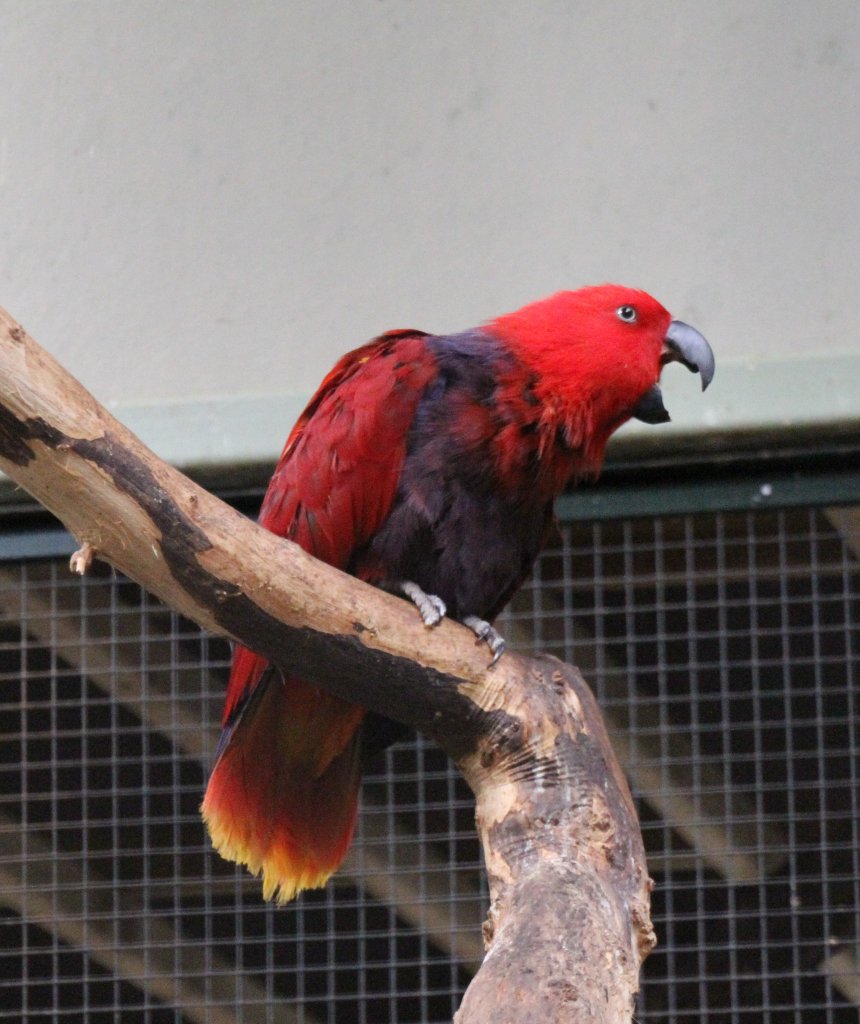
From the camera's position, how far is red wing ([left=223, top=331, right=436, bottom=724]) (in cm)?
221

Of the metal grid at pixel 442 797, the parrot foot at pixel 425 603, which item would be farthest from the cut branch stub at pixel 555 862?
the metal grid at pixel 442 797

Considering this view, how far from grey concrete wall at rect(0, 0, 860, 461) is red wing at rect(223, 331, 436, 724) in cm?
85

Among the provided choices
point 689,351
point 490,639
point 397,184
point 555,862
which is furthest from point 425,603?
point 397,184

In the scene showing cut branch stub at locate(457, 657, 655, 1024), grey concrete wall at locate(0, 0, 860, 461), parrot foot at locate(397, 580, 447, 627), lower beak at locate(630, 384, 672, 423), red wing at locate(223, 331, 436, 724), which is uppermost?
grey concrete wall at locate(0, 0, 860, 461)

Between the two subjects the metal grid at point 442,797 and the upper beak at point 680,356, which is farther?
the metal grid at point 442,797

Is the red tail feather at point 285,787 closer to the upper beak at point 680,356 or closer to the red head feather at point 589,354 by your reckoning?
the red head feather at point 589,354

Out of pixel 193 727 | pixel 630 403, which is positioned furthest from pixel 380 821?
pixel 630 403

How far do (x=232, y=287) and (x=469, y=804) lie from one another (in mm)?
1271

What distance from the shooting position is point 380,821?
3852 millimetres

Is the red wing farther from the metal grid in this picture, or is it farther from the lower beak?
the metal grid

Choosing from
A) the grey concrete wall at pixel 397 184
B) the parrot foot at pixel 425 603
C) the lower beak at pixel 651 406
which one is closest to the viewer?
the parrot foot at pixel 425 603

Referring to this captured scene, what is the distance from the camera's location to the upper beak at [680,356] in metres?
2.44

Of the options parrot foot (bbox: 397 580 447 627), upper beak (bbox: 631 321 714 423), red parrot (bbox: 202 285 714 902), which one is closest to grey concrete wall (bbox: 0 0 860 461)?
upper beak (bbox: 631 321 714 423)

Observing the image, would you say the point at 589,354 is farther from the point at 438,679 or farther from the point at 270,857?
the point at 270,857
